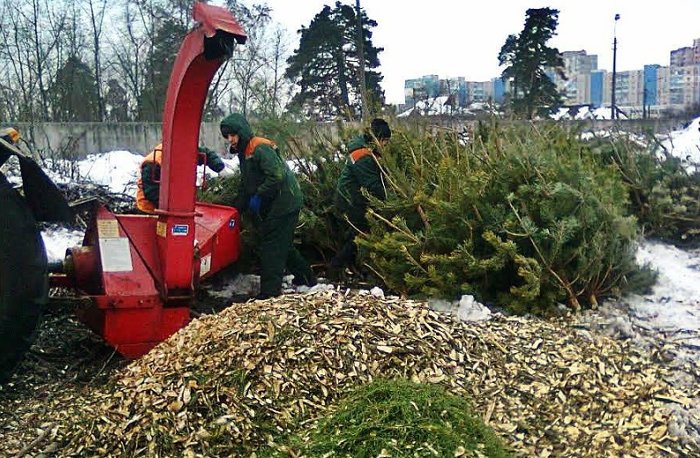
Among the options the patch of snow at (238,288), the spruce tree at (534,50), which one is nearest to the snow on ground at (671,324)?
the patch of snow at (238,288)

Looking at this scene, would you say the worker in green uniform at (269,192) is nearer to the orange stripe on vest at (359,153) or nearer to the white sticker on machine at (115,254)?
the orange stripe on vest at (359,153)

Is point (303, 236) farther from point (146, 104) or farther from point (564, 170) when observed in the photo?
point (146, 104)

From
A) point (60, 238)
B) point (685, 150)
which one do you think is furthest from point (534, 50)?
point (60, 238)

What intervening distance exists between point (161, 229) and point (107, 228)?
1.12ft

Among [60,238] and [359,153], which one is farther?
[60,238]

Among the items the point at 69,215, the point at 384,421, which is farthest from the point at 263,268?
the point at 384,421

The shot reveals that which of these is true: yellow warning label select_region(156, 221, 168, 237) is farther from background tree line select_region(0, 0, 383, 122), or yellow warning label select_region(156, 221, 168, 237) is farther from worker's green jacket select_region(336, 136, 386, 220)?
background tree line select_region(0, 0, 383, 122)

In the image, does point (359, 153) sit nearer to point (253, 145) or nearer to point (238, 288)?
point (253, 145)

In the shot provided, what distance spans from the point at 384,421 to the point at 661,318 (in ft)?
9.33

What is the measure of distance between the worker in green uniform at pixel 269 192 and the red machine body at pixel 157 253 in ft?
4.45

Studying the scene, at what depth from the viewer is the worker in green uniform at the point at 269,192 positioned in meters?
6.12

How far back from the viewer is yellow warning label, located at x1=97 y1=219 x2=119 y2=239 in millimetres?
4703

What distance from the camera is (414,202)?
19.0 ft

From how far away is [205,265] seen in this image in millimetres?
5383
